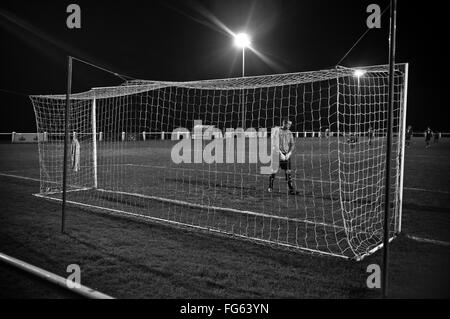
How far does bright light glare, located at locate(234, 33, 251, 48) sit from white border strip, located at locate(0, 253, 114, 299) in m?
20.4

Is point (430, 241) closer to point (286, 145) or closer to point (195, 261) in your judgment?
point (195, 261)

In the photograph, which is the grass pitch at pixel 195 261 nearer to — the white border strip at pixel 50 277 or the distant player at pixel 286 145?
the white border strip at pixel 50 277

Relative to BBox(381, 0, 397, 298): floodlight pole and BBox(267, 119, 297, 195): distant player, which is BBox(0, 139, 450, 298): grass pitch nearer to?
BBox(381, 0, 397, 298): floodlight pole

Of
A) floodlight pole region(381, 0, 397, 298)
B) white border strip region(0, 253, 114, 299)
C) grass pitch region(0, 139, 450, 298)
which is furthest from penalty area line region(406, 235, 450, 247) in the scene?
white border strip region(0, 253, 114, 299)

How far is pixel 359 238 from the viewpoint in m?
5.92

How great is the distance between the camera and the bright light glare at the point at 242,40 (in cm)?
2270

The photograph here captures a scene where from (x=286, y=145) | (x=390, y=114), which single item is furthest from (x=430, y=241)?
(x=286, y=145)

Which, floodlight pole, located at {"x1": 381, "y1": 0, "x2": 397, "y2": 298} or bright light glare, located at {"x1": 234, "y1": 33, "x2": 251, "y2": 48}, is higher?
bright light glare, located at {"x1": 234, "y1": 33, "x2": 251, "y2": 48}

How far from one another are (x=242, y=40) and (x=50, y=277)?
20.9 metres

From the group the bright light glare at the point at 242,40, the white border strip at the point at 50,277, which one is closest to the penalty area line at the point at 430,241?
the white border strip at the point at 50,277

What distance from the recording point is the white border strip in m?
3.62

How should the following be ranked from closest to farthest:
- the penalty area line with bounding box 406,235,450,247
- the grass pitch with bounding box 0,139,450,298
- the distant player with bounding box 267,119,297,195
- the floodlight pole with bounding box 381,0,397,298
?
the floodlight pole with bounding box 381,0,397,298, the grass pitch with bounding box 0,139,450,298, the penalty area line with bounding box 406,235,450,247, the distant player with bounding box 267,119,297,195
